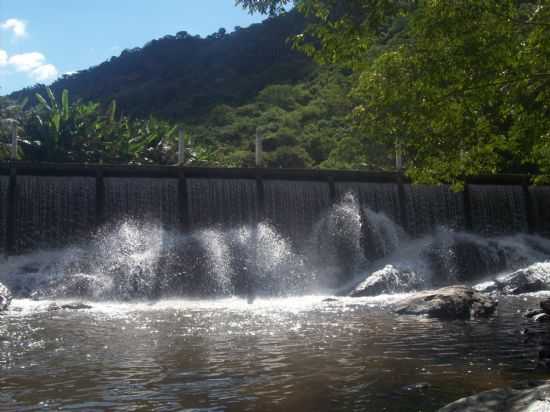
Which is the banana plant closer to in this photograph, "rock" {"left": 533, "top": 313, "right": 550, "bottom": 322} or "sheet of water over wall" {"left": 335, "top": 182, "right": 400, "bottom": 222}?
"sheet of water over wall" {"left": 335, "top": 182, "right": 400, "bottom": 222}

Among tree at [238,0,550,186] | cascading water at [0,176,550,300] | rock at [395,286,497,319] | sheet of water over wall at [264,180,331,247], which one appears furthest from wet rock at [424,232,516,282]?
tree at [238,0,550,186]

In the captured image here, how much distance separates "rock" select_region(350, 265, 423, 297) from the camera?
18172 millimetres

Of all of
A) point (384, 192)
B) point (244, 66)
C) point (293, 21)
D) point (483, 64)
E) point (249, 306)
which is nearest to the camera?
point (483, 64)

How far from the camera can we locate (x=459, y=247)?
22953mm

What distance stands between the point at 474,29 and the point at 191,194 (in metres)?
15.5

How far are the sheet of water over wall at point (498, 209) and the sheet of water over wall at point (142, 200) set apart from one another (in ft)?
43.1

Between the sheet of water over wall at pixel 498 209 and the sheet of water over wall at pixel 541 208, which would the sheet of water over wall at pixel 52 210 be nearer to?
the sheet of water over wall at pixel 498 209

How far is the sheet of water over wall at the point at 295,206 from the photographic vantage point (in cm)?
2320

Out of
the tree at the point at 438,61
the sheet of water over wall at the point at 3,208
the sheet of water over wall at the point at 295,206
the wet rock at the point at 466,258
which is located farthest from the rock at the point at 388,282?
the sheet of water over wall at the point at 3,208

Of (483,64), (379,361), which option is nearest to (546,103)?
(483,64)

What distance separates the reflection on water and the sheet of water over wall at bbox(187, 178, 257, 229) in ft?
31.8

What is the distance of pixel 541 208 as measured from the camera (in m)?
28.9

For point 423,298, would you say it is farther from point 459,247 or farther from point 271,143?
point 271,143

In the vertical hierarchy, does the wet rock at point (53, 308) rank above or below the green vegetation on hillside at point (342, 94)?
below
